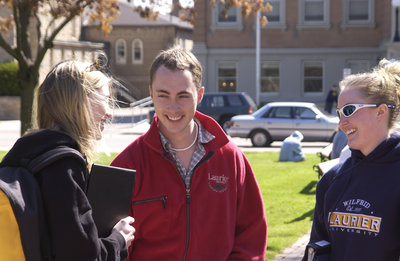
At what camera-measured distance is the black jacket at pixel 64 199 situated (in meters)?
2.56

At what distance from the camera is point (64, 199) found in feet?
8.39

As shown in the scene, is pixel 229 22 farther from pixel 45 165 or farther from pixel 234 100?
pixel 45 165

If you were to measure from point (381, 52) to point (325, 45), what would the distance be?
10.9 feet

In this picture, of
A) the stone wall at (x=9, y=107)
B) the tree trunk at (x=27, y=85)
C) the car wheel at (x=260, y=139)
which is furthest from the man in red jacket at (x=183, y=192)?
the stone wall at (x=9, y=107)

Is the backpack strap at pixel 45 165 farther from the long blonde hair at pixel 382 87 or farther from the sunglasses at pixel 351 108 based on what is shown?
A: the long blonde hair at pixel 382 87

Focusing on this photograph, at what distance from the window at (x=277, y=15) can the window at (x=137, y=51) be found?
20.3 metres

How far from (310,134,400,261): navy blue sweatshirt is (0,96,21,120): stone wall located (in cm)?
3813

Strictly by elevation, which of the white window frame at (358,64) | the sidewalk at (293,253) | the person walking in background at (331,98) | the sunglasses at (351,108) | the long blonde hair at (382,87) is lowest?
the sidewalk at (293,253)

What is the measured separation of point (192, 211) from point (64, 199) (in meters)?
0.93

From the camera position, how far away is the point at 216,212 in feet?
11.1

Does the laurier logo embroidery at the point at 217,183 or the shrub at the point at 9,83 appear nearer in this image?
the laurier logo embroidery at the point at 217,183

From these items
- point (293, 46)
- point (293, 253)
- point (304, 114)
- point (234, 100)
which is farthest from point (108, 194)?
point (293, 46)

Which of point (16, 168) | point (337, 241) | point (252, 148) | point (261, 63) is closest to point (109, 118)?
point (16, 168)

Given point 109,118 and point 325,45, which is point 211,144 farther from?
point 325,45
